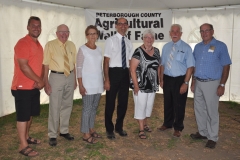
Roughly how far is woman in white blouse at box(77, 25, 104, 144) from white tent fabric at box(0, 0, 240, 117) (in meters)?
2.49

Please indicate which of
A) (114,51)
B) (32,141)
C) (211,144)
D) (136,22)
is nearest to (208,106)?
(211,144)

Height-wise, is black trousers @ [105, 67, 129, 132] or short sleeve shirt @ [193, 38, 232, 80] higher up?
short sleeve shirt @ [193, 38, 232, 80]

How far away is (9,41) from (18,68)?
233 cm

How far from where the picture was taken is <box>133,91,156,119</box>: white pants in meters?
3.64

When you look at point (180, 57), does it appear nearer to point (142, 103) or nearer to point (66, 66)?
point (142, 103)

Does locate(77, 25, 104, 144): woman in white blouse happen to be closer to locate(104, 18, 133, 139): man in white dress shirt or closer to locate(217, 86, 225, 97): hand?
locate(104, 18, 133, 139): man in white dress shirt

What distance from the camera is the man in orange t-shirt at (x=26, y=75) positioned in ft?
9.61

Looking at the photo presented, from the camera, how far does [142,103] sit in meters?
3.66

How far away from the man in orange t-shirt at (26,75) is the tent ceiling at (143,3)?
9.58 ft

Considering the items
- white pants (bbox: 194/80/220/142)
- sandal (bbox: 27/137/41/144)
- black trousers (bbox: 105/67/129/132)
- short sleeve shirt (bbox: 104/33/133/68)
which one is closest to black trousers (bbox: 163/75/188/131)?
white pants (bbox: 194/80/220/142)

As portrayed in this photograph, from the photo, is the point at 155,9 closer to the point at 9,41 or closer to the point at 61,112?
the point at 9,41

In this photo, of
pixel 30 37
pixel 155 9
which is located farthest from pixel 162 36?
pixel 30 37

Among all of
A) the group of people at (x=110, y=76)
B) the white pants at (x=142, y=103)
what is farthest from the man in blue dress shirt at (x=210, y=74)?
the white pants at (x=142, y=103)

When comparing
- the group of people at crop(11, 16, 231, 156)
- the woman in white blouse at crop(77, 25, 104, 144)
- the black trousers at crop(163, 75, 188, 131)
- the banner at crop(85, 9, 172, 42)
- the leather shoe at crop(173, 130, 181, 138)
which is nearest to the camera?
the group of people at crop(11, 16, 231, 156)
